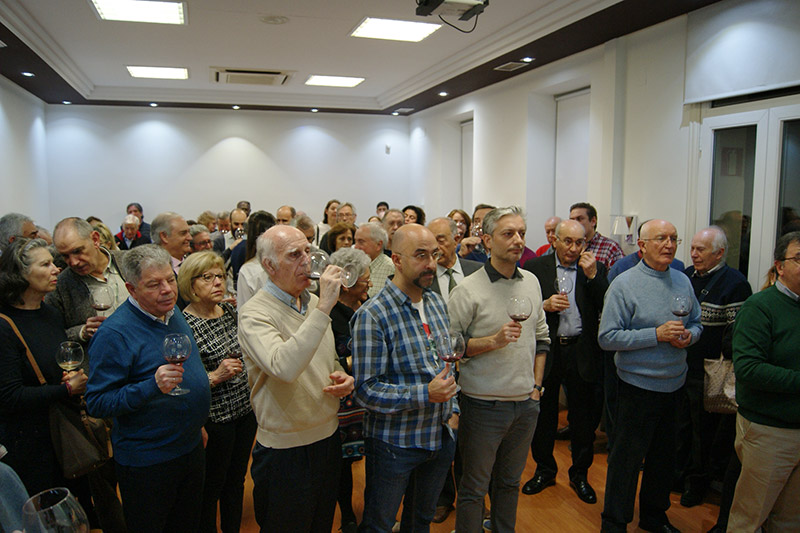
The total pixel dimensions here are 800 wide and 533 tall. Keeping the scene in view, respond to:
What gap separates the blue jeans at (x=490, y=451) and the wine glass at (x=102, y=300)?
1.81 meters

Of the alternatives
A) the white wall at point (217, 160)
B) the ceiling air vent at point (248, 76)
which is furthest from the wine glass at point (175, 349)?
the white wall at point (217, 160)

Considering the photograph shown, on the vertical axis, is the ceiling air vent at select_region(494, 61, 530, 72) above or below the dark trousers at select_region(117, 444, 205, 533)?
above

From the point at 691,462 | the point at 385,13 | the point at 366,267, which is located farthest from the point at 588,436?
the point at 385,13

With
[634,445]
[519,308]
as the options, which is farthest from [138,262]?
[634,445]

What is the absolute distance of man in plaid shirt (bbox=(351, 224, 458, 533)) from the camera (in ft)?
7.06

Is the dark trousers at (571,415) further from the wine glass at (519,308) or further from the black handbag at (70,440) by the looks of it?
the black handbag at (70,440)

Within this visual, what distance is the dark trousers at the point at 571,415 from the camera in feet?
11.8

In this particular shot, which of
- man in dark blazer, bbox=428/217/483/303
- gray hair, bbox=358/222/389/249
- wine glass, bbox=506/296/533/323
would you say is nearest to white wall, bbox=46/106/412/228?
gray hair, bbox=358/222/389/249

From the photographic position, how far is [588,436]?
361 cm

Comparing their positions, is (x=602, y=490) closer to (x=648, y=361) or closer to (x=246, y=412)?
(x=648, y=361)

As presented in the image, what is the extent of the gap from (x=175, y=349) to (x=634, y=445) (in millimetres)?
2390

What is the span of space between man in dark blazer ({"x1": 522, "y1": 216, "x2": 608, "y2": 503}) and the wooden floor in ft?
0.26

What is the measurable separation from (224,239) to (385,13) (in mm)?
4079

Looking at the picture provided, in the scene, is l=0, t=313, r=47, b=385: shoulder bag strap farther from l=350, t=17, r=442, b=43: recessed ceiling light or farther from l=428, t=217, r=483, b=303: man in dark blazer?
l=350, t=17, r=442, b=43: recessed ceiling light
